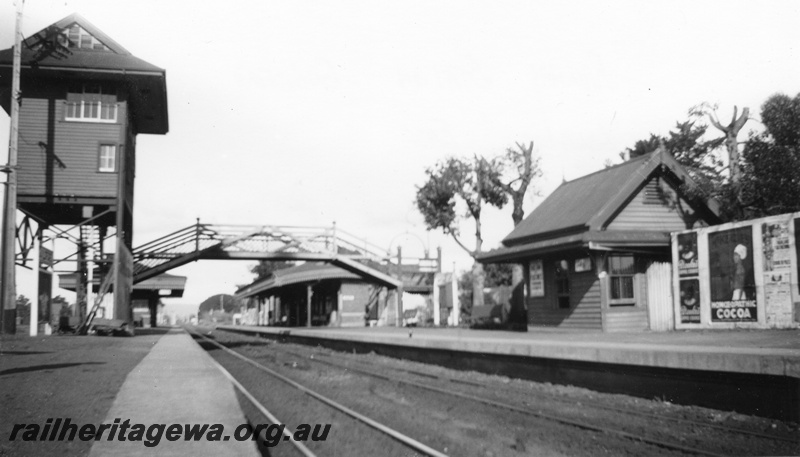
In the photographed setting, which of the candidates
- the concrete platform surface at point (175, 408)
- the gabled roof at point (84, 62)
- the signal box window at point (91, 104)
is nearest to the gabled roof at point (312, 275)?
the gabled roof at point (84, 62)

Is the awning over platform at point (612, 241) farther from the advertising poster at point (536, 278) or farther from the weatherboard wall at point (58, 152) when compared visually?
the weatherboard wall at point (58, 152)

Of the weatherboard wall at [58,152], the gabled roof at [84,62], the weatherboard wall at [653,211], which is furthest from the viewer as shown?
the gabled roof at [84,62]

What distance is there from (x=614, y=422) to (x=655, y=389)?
6.57 ft

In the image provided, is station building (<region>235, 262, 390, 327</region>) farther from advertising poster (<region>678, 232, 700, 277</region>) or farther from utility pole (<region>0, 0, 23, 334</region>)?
advertising poster (<region>678, 232, 700, 277</region>)

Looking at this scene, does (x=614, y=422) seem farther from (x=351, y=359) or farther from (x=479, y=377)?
(x=351, y=359)

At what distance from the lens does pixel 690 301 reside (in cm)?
1725

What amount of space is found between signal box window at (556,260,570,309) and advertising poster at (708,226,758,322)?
15.4ft

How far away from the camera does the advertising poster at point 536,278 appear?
70.2 feet

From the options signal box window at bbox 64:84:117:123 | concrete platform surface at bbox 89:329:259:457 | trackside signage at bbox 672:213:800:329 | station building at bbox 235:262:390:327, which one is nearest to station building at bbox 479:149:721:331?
trackside signage at bbox 672:213:800:329

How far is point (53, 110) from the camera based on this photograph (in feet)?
84.6

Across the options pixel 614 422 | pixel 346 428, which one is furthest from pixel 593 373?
pixel 346 428

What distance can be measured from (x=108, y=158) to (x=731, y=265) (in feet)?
75.2

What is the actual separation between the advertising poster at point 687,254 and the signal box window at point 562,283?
139 inches

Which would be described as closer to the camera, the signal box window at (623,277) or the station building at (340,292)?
the signal box window at (623,277)
